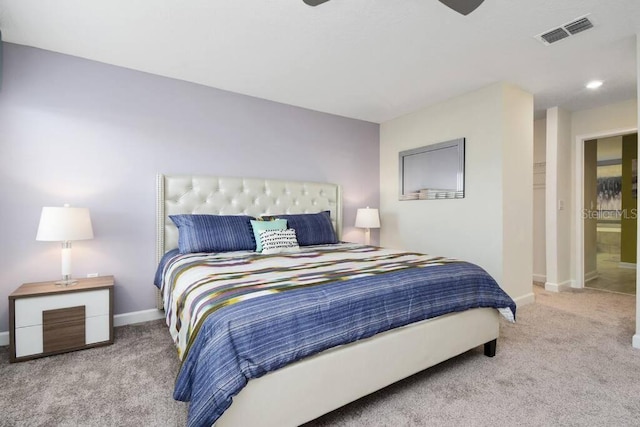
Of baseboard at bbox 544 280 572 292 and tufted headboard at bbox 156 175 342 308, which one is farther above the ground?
tufted headboard at bbox 156 175 342 308

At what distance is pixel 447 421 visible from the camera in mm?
1549

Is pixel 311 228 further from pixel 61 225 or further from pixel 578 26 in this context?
pixel 578 26

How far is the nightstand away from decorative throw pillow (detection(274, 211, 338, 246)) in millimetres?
1694

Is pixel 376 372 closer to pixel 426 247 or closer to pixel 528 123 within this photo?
pixel 426 247

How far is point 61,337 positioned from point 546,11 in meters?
4.10

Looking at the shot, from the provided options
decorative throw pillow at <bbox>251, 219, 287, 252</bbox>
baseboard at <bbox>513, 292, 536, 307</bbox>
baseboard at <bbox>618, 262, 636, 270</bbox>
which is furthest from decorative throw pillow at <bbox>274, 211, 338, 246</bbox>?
baseboard at <bbox>618, 262, 636, 270</bbox>

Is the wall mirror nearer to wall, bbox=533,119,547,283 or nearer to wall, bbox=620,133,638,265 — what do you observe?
wall, bbox=533,119,547,283

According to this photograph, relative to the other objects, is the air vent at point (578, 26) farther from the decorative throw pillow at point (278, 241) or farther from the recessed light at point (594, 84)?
the decorative throw pillow at point (278, 241)

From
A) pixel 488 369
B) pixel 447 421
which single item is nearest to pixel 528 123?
pixel 488 369

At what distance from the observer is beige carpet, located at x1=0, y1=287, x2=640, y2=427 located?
158 centimetres

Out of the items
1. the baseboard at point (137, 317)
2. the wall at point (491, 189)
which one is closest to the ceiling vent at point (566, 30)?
the wall at point (491, 189)

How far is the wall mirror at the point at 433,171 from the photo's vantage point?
3574 mm

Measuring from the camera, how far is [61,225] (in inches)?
89.7

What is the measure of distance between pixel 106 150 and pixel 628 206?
7657mm
